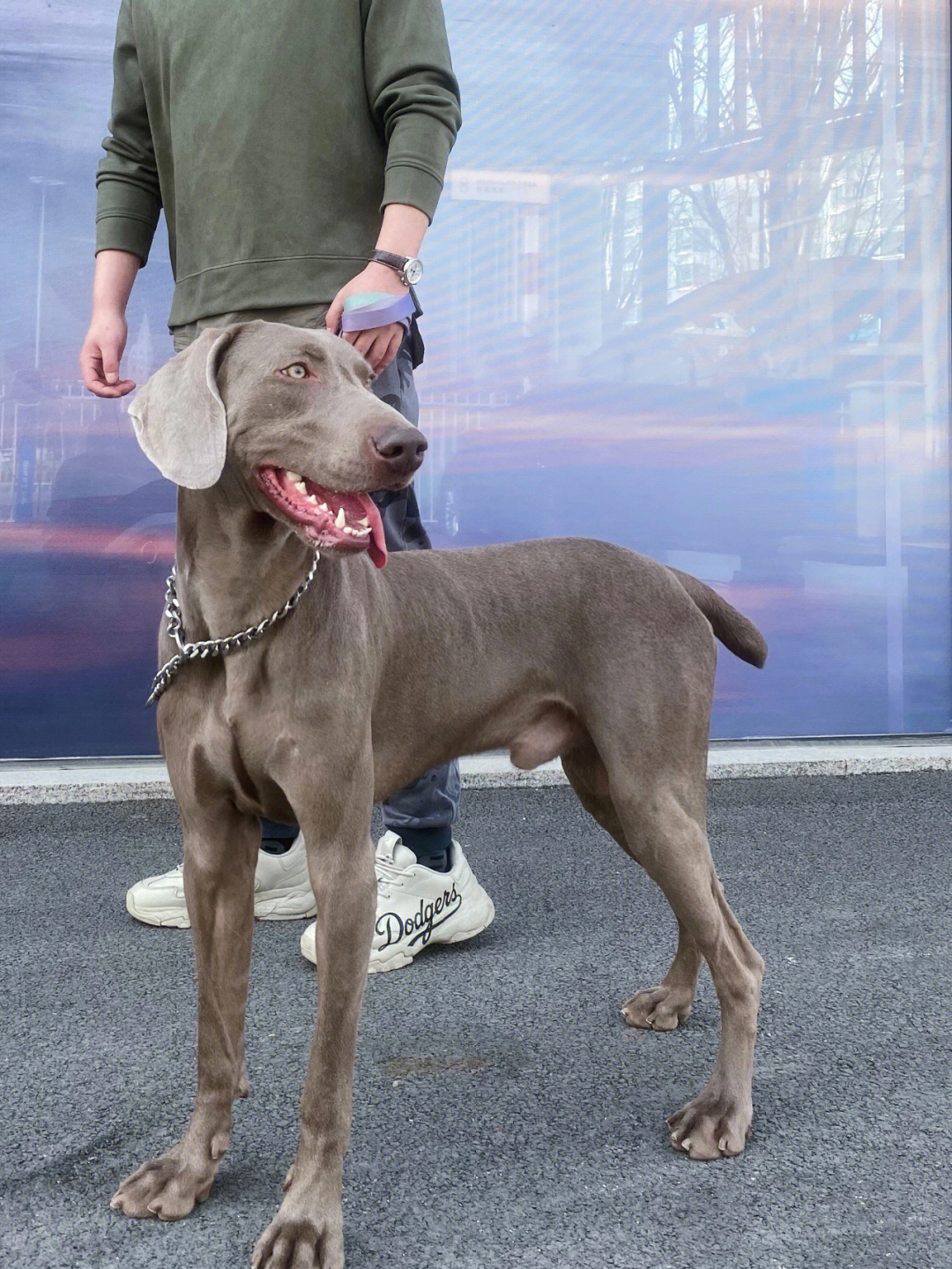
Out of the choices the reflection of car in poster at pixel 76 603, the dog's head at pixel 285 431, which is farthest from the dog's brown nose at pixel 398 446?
the reflection of car in poster at pixel 76 603

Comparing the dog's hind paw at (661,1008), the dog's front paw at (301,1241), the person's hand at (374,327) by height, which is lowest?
the dog's front paw at (301,1241)

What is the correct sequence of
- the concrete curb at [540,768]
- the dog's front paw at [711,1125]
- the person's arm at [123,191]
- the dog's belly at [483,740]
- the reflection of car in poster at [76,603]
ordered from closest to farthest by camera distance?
the dog's front paw at [711,1125], the dog's belly at [483,740], the person's arm at [123,191], the concrete curb at [540,768], the reflection of car in poster at [76,603]

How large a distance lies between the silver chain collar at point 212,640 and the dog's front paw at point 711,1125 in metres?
0.91

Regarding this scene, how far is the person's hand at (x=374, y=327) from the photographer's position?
5.96ft

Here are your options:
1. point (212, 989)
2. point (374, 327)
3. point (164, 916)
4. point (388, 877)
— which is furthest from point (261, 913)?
point (374, 327)

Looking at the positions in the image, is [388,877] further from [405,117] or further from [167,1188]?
[405,117]

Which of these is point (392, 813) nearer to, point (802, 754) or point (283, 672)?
point (283, 672)

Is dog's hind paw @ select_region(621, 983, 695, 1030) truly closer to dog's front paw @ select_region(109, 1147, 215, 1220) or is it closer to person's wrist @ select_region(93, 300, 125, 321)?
dog's front paw @ select_region(109, 1147, 215, 1220)

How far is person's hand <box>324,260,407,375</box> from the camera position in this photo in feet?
A: 5.96

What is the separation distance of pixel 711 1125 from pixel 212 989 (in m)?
0.71

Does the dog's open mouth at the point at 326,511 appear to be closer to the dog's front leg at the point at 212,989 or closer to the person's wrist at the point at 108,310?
the dog's front leg at the point at 212,989

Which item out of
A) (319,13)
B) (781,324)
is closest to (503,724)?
(319,13)

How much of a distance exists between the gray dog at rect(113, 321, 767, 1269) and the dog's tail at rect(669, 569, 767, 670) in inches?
3.9

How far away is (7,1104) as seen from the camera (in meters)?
1.80
